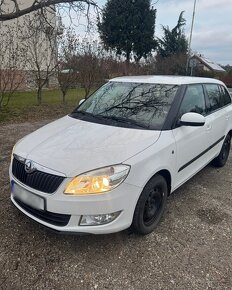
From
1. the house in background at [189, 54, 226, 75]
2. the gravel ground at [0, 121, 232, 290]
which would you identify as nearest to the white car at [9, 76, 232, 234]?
the gravel ground at [0, 121, 232, 290]

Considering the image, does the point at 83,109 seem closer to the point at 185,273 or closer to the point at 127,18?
the point at 185,273

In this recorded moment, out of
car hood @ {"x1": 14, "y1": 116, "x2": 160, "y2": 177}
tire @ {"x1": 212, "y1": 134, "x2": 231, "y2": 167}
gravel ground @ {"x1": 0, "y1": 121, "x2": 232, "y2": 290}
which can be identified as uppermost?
car hood @ {"x1": 14, "y1": 116, "x2": 160, "y2": 177}

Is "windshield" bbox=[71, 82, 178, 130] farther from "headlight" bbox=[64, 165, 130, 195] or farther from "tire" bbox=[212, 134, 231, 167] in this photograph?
"tire" bbox=[212, 134, 231, 167]

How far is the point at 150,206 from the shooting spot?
9.10 ft

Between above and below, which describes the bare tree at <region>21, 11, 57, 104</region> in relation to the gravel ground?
above

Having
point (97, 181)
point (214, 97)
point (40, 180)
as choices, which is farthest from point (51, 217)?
point (214, 97)

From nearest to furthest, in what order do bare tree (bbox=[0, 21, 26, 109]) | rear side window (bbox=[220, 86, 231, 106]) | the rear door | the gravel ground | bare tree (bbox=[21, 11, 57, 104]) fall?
1. the gravel ground
2. the rear door
3. rear side window (bbox=[220, 86, 231, 106])
4. bare tree (bbox=[0, 21, 26, 109])
5. bare tree (bbox=[21, 11, 57, 104])

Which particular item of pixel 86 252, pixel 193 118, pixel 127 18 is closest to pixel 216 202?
pixel 193 118

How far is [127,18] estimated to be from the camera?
2764cm

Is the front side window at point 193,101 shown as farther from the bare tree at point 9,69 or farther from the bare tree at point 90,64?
the bare tree at point 90,64

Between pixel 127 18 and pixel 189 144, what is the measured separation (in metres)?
27.7

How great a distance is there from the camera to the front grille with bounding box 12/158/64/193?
2275mm

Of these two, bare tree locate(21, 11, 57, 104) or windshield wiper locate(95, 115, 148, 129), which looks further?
bare tree locate(21, 11, 57, 104)

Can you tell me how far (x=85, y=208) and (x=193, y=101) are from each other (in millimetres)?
2106
